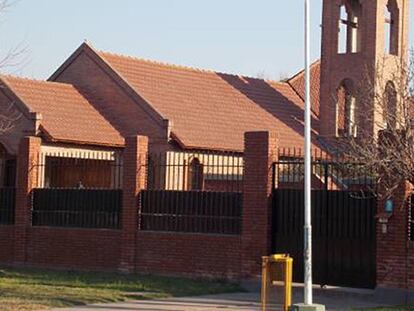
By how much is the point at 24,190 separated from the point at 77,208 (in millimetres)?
1942

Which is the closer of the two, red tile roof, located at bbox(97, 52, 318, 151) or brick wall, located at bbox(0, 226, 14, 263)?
brick wall, located at bbox(0, 226, 14, 263)

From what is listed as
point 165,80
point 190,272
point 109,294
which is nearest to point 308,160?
point 109,294

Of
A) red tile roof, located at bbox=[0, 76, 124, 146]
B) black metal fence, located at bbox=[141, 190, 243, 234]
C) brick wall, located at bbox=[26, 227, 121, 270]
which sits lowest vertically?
brick wall, located at bbox=[26, 227, 121, 270]

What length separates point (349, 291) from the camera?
Result: 66.1ft

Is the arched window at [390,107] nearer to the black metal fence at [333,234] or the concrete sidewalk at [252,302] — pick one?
the black metal fence at [333,234]

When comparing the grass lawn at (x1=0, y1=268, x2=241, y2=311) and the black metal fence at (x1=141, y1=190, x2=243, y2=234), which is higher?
the black metal fence at (x1=141, y1=190, x2=243, y2=234)

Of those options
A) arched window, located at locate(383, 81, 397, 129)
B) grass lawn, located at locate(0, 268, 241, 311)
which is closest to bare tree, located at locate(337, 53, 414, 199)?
arched window, located at locate(383, 81, 397, 129)

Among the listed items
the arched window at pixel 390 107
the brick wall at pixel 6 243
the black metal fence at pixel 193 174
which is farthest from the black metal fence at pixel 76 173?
the arched window at pixel 390 107

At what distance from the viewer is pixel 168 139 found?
34656mm

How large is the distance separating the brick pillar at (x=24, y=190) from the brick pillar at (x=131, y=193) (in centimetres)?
346

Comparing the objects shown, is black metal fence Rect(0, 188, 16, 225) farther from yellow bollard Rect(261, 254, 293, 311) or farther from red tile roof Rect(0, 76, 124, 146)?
yellow bollard Rect(261, 254, 293, 311)

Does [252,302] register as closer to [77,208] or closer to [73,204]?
[77,208]

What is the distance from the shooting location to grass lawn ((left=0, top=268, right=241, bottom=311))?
18.2m

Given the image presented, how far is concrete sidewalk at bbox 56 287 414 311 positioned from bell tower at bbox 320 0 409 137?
21.6 metres
